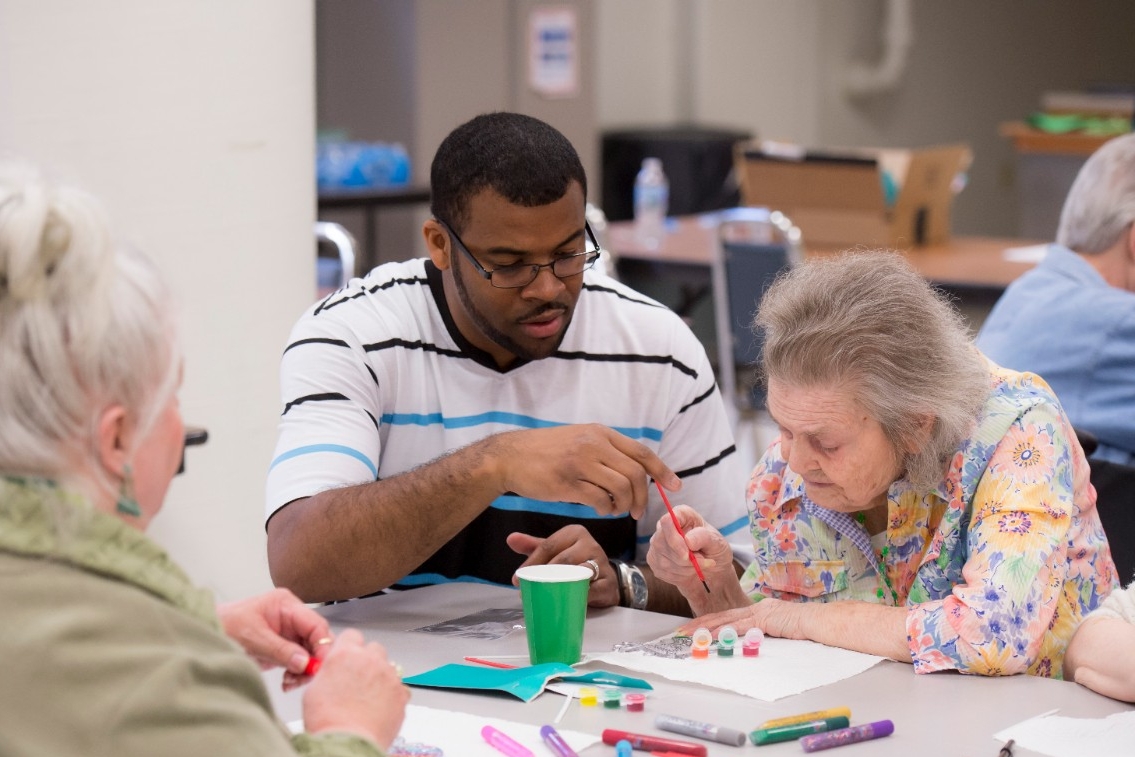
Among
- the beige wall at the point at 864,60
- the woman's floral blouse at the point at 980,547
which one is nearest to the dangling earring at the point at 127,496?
the woman's floral blouse at the point at 980,547

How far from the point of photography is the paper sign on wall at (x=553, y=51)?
304 inches

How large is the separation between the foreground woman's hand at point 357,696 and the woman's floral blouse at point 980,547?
767 mm

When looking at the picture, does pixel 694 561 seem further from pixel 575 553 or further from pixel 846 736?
pixel 846 736

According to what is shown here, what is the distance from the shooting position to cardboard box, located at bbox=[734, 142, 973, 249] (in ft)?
17.9

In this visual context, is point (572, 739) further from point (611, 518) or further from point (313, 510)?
point (611, 518)

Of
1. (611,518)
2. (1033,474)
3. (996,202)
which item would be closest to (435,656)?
(611,518)

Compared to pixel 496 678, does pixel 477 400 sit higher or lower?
higher

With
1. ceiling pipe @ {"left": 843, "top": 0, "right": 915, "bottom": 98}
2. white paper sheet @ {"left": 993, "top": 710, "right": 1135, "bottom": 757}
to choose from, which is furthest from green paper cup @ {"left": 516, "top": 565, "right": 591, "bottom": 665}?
ceiling pipe @ {"left": 843, "top": 0, "right": 915, "bottom": 98}

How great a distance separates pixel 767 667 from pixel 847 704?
15cm

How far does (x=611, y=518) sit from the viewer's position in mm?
2375

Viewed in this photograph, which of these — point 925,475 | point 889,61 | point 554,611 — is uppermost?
point 889,61

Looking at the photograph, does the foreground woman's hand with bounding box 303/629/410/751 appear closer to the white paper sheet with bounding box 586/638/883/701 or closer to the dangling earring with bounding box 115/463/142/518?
the dangling earring with bounding box 115/463/142/518

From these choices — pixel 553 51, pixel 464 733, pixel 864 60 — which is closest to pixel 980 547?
pixel 464 733

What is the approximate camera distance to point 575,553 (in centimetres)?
212
